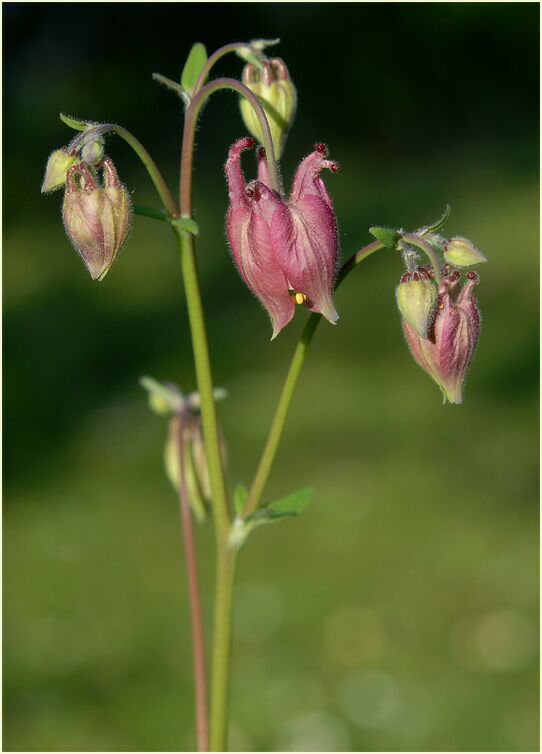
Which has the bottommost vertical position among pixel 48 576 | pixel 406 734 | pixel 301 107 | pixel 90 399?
pixel 406 734

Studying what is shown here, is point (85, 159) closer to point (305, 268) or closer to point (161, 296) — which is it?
point (305, 268)

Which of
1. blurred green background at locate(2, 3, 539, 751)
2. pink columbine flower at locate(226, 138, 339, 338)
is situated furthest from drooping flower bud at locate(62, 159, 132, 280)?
blurred green background at locate(2, 3, 539, 751)

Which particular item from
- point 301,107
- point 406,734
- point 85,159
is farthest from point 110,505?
point 301,107

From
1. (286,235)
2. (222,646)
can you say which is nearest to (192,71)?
(286,235)

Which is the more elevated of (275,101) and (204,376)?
(275,101)

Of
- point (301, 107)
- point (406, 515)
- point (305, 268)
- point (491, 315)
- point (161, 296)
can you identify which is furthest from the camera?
point (301, 107)

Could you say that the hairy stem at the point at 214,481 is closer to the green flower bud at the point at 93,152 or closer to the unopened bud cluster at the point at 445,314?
the green flower bud at the point at 93,152

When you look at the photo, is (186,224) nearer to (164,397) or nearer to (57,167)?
(57,167)
